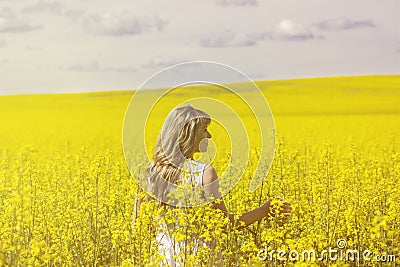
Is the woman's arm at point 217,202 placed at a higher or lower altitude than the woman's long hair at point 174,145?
lower

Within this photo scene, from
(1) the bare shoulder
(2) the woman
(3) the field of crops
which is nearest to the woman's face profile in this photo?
(2) the woman

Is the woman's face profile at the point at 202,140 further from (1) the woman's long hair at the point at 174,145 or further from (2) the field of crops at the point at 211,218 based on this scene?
(2) the field of crops at the point at 211,218

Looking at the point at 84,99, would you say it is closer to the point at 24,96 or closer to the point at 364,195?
the point at 24,96

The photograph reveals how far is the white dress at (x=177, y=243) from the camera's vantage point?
399 centimetres

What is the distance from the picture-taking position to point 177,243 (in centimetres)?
420

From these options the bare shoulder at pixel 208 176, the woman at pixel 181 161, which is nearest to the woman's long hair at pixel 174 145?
the woman at pixel 181 161

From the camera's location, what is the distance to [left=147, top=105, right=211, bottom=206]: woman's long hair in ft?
13.2

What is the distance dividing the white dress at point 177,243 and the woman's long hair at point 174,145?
93mm

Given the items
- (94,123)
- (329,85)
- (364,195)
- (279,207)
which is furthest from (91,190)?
(329,85)

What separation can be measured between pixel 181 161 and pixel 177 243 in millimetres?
568

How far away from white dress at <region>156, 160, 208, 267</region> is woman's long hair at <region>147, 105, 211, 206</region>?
Answer: 0.30ft

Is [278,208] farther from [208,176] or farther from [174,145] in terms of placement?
[174,145]

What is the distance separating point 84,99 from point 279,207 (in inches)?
1458

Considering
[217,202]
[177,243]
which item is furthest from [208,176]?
[177,243]
